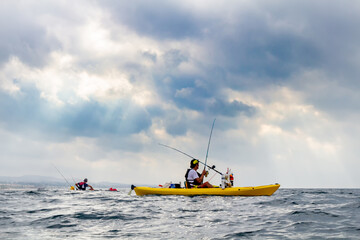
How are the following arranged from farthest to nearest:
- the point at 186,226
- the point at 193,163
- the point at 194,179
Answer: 1. the point at 193,163
2. the point at 194,179
3. the point at 186,226

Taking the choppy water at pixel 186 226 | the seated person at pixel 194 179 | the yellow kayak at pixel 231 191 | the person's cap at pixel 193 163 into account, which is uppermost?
the person's cap at pixel 193 163

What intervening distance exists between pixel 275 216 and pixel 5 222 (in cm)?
775

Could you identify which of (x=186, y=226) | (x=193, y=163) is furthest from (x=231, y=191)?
(x=186, y=226)

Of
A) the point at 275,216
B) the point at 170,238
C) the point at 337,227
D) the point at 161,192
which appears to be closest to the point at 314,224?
the point at 337,227

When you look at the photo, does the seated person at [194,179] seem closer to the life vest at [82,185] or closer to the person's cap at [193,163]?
the person's cap at [193,163]

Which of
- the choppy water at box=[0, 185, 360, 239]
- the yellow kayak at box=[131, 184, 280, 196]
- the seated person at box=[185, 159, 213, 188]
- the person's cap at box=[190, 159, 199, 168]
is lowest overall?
the choppy water at box=[0, 185, 360, 239]

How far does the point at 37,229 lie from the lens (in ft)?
23.5

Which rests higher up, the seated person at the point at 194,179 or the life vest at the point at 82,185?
the seated person at the point at 194,179

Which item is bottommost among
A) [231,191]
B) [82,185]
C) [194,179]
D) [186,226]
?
[186,226]

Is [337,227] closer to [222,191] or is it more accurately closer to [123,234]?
[123,234]

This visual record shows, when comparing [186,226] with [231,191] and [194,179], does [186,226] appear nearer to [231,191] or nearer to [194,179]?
[231,191]

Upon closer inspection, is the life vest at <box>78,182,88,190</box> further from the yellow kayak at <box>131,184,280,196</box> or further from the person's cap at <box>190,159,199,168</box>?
the person's cap at <box>190,159,199,168</box>

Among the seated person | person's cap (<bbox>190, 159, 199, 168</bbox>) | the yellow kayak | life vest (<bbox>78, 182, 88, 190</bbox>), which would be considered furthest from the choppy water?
life vest (<bbox>78, 182, 88, 190</bbox>)

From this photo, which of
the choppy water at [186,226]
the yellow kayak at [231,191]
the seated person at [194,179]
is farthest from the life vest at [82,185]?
the choppy water at [186,226]
